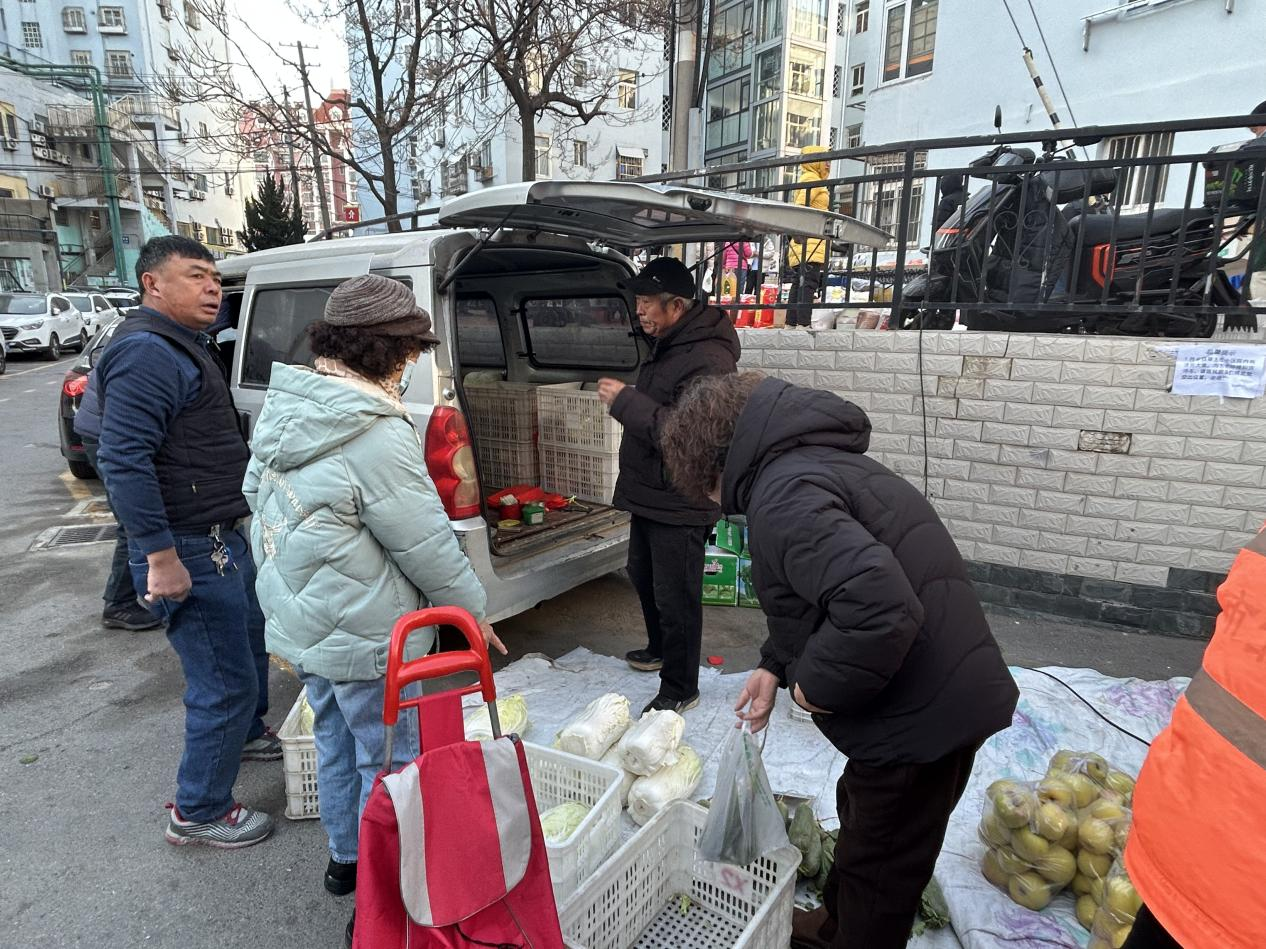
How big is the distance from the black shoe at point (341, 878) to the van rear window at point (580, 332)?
3.26 m

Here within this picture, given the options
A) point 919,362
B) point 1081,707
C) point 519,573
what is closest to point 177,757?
point 519,573

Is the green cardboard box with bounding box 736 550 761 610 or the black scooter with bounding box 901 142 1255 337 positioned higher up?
the black scooter with bounding box 901 142 1255 337

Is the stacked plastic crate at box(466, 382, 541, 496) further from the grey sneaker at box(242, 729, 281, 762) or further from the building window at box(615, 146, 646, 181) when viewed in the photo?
the building window at box(615, 146, 646, 181)

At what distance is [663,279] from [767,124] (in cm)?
3096

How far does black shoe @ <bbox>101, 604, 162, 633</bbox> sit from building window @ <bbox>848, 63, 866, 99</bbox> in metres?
30.5

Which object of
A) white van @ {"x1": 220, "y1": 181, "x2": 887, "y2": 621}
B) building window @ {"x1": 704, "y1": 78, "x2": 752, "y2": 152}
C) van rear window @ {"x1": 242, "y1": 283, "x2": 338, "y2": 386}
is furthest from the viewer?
building window @ {"x1": 704, "y1": 78, "x2": 752, "y2": 152}

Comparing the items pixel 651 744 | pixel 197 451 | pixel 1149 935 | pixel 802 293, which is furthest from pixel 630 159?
pixel 1149 935

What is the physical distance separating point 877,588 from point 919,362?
Result: 3628 millimetres

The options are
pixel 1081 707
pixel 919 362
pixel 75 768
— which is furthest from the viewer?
pixel 919 362

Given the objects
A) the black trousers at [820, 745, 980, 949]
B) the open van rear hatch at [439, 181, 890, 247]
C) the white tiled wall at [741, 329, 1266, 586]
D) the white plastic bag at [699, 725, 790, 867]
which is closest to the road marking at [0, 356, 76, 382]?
the open van rear hatch at [439, 181, 890, 247]

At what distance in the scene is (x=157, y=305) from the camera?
8.45 ft

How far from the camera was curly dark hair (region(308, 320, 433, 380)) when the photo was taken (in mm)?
2047

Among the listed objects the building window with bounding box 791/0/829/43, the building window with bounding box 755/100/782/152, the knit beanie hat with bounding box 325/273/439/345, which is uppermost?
the building window with bounding box 791/0/829/43

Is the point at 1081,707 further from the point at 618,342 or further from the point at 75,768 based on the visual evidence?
the point at 75,768
